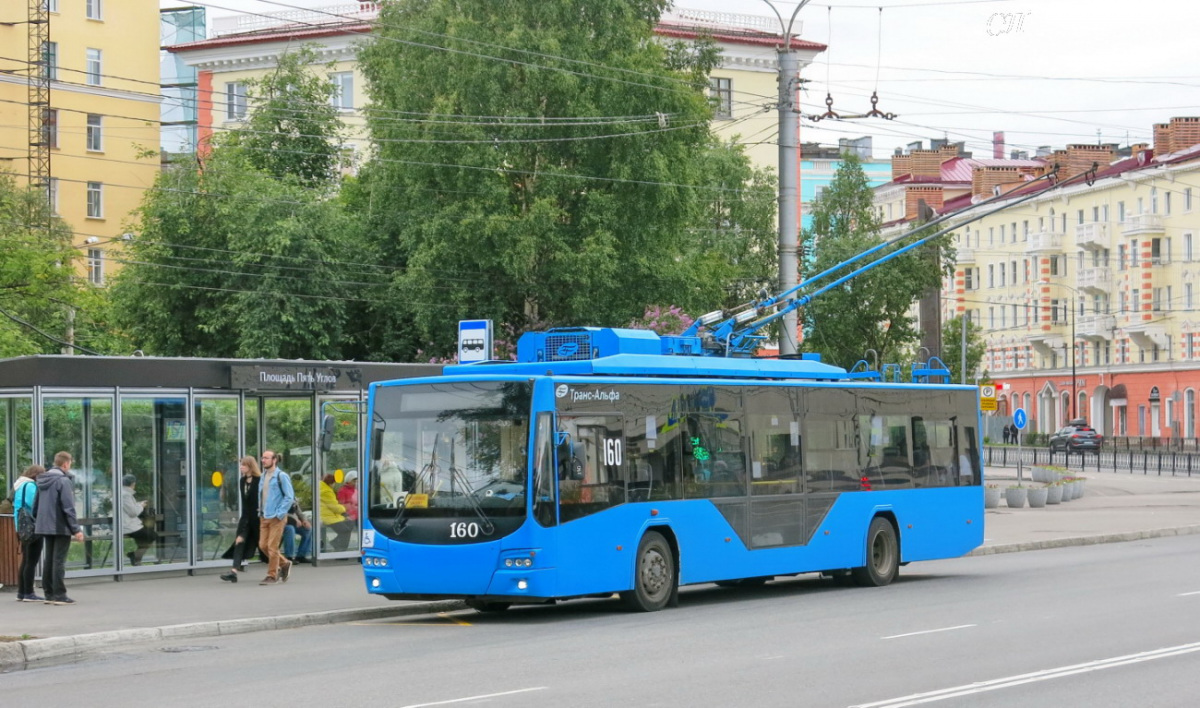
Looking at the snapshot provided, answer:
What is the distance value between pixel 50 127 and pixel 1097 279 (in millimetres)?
57845

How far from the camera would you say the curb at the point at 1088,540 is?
2884cm

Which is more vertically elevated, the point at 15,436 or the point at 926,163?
the point at 926,163

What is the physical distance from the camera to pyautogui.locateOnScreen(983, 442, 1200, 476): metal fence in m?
68.2

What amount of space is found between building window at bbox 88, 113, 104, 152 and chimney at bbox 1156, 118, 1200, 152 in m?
56.2

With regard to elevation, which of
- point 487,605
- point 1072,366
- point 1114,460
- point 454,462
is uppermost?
point 1072,366

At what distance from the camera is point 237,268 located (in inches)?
1773

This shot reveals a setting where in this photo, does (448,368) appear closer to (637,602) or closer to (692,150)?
(637,602)

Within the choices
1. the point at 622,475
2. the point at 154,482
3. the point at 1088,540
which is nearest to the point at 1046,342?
the point at 1088,540

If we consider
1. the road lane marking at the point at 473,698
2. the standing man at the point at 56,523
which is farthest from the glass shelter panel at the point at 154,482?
the road lane marking at the point at 473,698

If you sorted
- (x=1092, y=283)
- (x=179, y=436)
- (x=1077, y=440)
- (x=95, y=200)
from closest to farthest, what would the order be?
(x=179, y=436)
(x=95, y=200)
(x=1077, y=440)
(x=1092, y=283)

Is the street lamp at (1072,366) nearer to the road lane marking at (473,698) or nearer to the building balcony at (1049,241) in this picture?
the building balcony at (1049,241)

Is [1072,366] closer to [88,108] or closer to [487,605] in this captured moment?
[88,108]

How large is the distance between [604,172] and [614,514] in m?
20.2

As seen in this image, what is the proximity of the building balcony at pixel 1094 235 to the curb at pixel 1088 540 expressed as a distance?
65.5m
